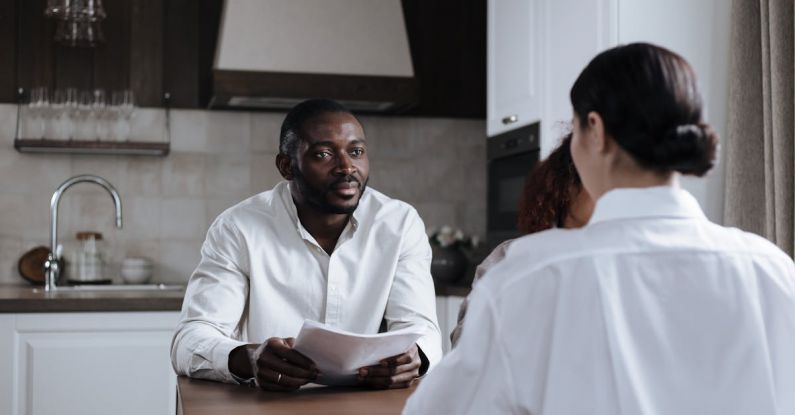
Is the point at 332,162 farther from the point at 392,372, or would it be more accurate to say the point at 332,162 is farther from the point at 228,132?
the point at 228,132

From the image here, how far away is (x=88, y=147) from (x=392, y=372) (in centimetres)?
262

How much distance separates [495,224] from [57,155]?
5.98ft

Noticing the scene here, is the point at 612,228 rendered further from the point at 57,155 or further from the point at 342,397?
the point at 57,155

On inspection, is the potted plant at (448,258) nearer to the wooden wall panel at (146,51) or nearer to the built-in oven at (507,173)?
the built-in oven at (507,173)

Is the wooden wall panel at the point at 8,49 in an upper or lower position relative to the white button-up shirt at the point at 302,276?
upper

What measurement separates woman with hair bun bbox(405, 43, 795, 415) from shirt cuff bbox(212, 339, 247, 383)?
0.79m

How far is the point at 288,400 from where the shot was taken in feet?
5.24

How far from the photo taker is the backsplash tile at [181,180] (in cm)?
400

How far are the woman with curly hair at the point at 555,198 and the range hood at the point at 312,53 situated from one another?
2.18 meters

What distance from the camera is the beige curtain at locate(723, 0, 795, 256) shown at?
2479mm


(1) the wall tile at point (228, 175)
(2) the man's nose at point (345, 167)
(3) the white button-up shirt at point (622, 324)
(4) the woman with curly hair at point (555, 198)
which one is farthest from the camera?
(1) the wall tile at point (228, 175)

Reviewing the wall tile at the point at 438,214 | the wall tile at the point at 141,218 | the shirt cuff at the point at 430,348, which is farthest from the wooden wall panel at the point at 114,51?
the shirt cuff at the point at 430,348

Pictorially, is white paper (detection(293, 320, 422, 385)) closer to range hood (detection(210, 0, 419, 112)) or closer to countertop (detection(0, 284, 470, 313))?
countertop (detection(0, 284, 470, 313))

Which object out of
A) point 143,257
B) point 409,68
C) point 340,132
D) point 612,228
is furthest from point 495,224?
point 612,228
